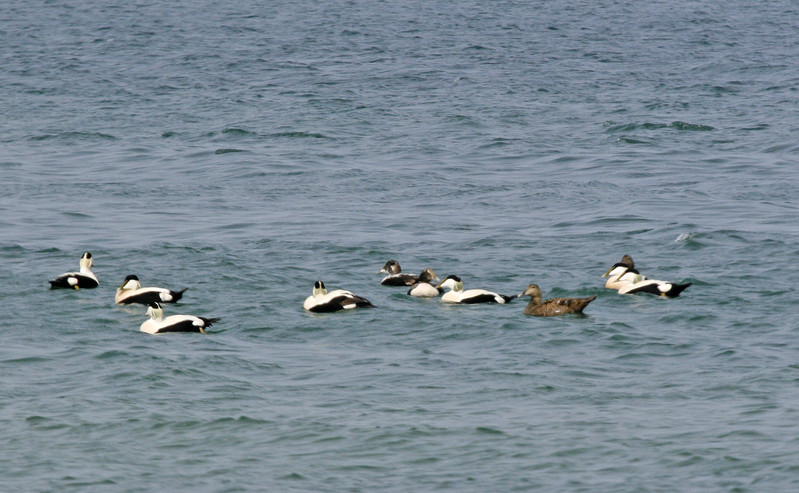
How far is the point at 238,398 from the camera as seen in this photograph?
1336 centimetres

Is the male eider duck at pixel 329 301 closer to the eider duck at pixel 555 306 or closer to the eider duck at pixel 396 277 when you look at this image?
the eider duck at pixel 396 277

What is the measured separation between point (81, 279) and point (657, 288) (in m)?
7.94

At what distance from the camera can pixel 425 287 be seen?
1798cm

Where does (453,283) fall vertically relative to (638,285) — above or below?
above

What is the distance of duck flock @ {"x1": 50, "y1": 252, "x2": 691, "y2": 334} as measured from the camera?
16.0 meters

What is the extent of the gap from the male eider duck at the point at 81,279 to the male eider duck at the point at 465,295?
16.4 feet

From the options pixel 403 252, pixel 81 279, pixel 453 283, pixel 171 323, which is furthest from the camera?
pixel 403 252

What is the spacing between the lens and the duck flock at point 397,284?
16.0 m

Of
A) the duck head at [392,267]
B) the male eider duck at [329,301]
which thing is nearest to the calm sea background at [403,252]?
the male eider duck at [329,301]

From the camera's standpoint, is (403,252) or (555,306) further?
(403,252)

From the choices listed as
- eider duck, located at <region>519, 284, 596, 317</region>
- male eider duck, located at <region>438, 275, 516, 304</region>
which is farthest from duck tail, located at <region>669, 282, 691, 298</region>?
male eider duck, located at <region>438, 275, 516, 304</region>

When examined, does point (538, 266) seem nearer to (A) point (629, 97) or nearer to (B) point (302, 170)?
(B) point (302, 170)

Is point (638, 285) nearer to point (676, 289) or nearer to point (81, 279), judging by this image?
point (676, 289)

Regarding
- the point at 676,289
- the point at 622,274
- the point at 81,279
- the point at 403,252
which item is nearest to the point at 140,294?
the point at 81,279
